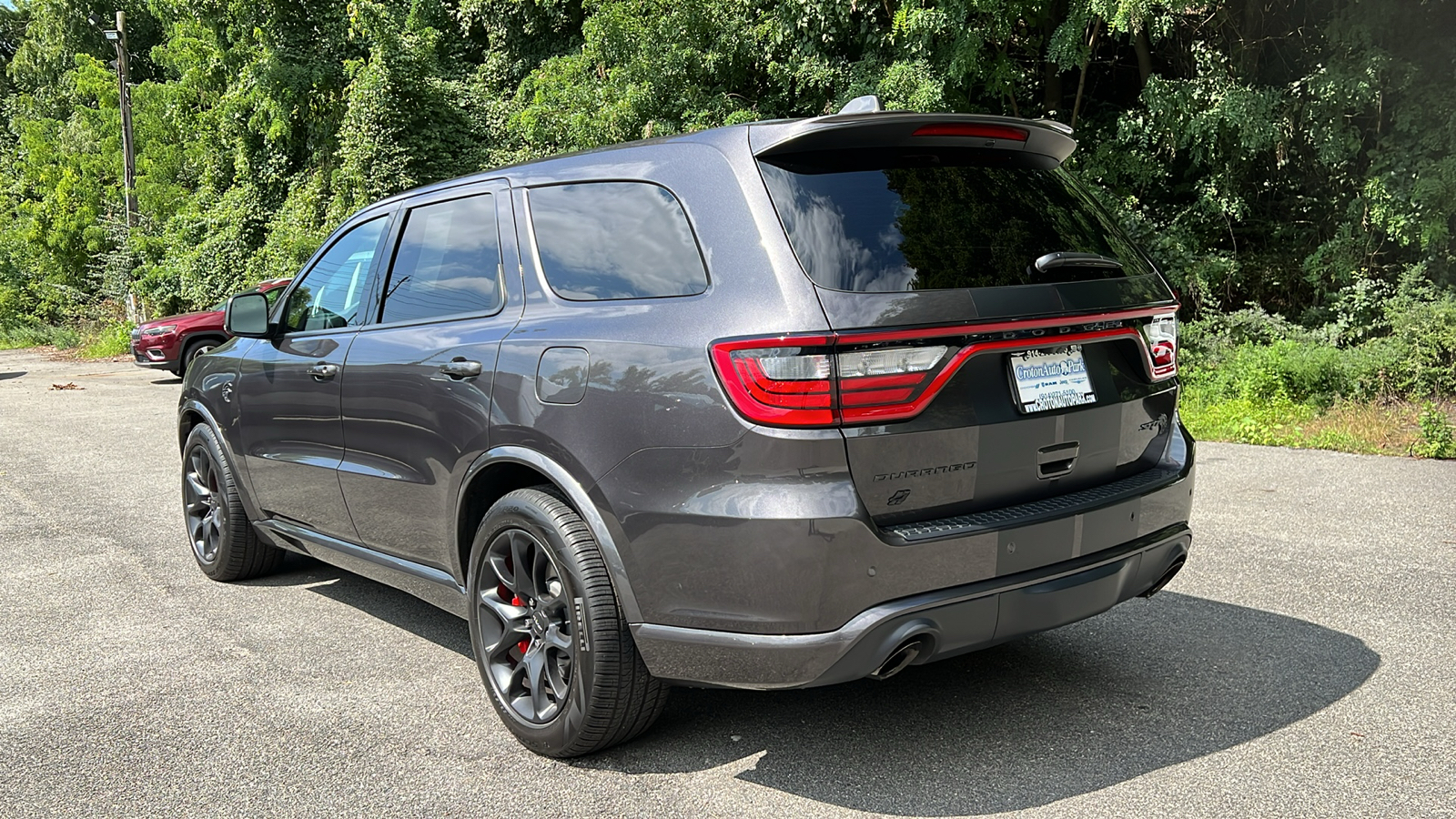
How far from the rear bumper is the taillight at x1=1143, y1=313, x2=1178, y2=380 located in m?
0.66

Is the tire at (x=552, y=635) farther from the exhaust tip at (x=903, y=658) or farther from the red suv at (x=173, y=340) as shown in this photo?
the red suv at (x=173, y=340)

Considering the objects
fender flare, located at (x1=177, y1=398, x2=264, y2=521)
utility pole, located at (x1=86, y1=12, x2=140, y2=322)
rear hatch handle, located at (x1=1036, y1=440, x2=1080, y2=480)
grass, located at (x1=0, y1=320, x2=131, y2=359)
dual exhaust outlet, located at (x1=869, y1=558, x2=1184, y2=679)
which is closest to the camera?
dual exhaust outlet, located at (x1=869, y1=558, x2=1184, y2=679)

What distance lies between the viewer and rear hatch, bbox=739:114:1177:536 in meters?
2.82

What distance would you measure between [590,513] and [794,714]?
106 cm

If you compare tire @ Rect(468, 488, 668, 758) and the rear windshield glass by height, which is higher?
the rear windshield glass

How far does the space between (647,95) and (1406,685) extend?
13075 mm

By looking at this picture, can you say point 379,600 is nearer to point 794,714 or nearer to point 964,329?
point 794,714

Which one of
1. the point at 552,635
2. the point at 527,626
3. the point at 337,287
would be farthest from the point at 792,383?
the point at 337,287

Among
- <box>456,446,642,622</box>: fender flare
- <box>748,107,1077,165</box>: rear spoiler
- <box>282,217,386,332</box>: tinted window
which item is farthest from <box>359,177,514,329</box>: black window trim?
<box>748,107,1077,165</box>: rear spoiler

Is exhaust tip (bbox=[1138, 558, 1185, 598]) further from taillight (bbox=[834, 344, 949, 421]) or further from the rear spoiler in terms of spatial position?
the rear spoiler

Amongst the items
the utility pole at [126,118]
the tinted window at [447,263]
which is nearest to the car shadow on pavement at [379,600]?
the tinted window at [447,263]

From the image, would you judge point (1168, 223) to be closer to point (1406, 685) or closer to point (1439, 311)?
point (1439, 311)

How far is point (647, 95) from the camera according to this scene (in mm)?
15367

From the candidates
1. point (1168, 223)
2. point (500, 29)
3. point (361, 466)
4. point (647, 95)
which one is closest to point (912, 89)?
point (1168, 223)
